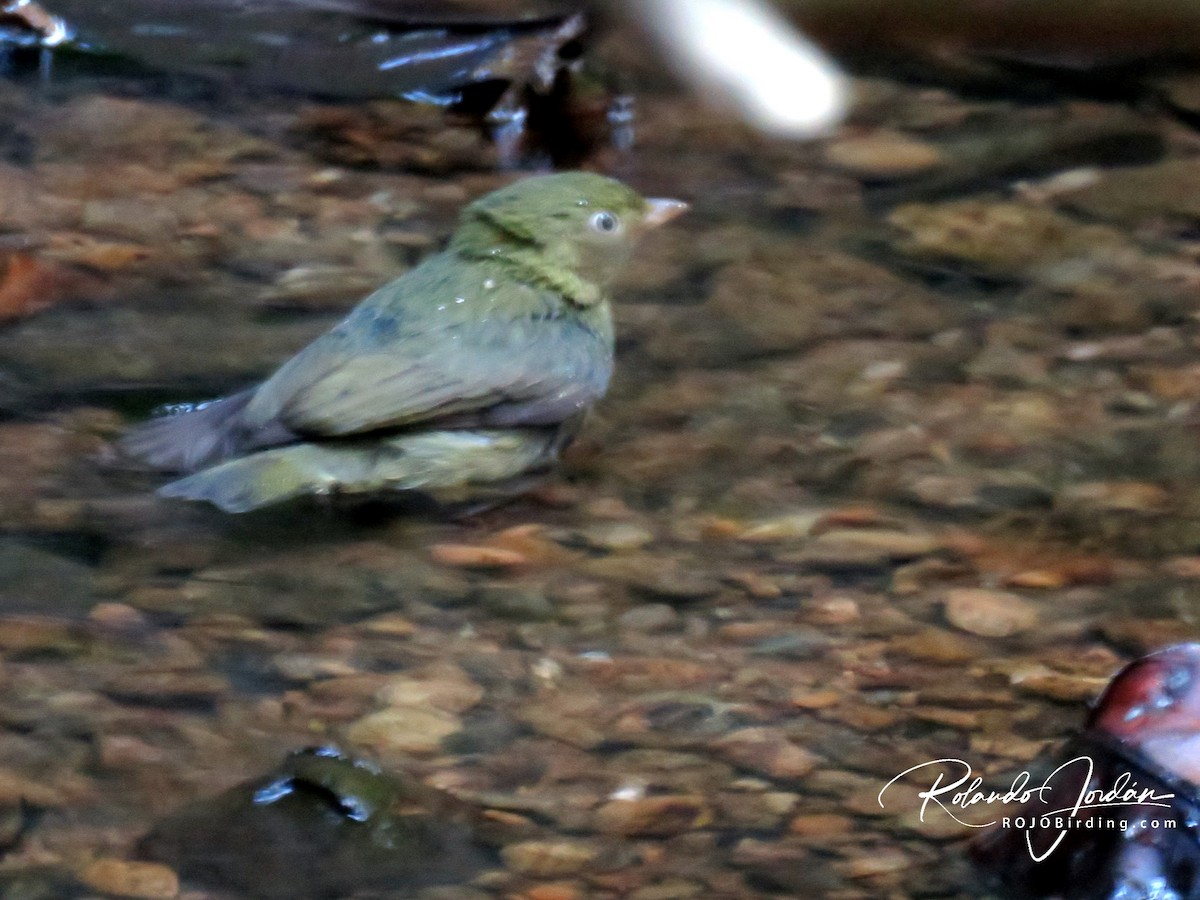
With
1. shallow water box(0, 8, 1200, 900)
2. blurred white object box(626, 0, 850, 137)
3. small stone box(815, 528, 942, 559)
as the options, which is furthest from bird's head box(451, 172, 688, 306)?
blurred white object box(626, 0, 850, 137)

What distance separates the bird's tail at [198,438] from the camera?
14.4ft

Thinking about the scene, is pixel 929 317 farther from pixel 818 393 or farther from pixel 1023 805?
pixel 1023 805

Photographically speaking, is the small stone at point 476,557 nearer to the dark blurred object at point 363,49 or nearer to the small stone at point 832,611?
the small stone at point 832,611

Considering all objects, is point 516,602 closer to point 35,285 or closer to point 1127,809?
point 1127,809

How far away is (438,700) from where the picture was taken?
3.54m

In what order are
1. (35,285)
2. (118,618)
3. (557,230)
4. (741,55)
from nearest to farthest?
(118,618), (557,230), (35,285), (741,55)

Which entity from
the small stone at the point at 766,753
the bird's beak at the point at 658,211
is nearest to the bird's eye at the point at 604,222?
the bird's beak at the point at 658,211

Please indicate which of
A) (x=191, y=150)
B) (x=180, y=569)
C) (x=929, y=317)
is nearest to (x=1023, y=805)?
(x=180, y=569)

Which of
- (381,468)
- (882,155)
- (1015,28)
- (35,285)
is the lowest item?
(381,468)

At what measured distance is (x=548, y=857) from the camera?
3.04m

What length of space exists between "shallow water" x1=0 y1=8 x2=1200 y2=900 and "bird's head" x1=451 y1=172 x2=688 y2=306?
0.36 metres

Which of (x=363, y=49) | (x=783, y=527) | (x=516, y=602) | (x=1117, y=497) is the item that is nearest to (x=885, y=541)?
(x=783, y=527)

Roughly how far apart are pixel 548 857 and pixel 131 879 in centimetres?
71

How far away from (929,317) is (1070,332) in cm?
43
